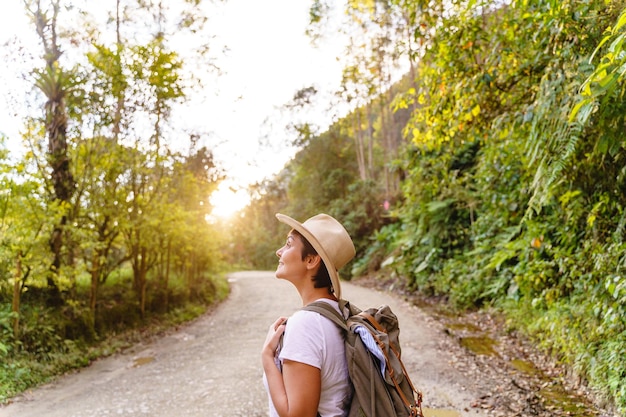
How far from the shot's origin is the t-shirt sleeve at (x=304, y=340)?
1799 mm

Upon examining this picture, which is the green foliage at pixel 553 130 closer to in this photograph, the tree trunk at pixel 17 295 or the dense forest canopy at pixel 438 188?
the dense forest canopy at pixel 438 188

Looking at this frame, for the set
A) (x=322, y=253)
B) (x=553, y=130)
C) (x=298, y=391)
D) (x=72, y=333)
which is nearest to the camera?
(x=298, y=391)

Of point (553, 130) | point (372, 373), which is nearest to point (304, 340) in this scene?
point (372, 373)

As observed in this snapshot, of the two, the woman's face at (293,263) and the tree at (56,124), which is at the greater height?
the tree at (56,124)

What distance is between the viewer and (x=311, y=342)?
182 centimetres

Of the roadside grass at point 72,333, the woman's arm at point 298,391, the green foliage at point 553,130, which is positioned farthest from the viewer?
the roadside grass at point 72,333

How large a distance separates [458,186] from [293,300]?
5726 millimetres

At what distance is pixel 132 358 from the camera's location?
8516 millimetres

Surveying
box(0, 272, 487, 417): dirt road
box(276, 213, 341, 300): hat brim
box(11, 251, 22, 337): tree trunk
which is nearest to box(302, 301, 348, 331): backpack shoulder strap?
box(276, 213, 341, 300): hat brim

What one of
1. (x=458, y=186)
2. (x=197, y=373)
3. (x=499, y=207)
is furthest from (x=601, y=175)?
(x=458, y=186)

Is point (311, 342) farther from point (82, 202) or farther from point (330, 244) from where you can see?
point (82, 202)

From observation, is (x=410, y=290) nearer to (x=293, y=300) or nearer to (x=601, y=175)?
(x=293, y=300)

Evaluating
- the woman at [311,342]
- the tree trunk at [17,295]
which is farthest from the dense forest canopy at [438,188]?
the woman at [311,342]

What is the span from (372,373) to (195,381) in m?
5.62
